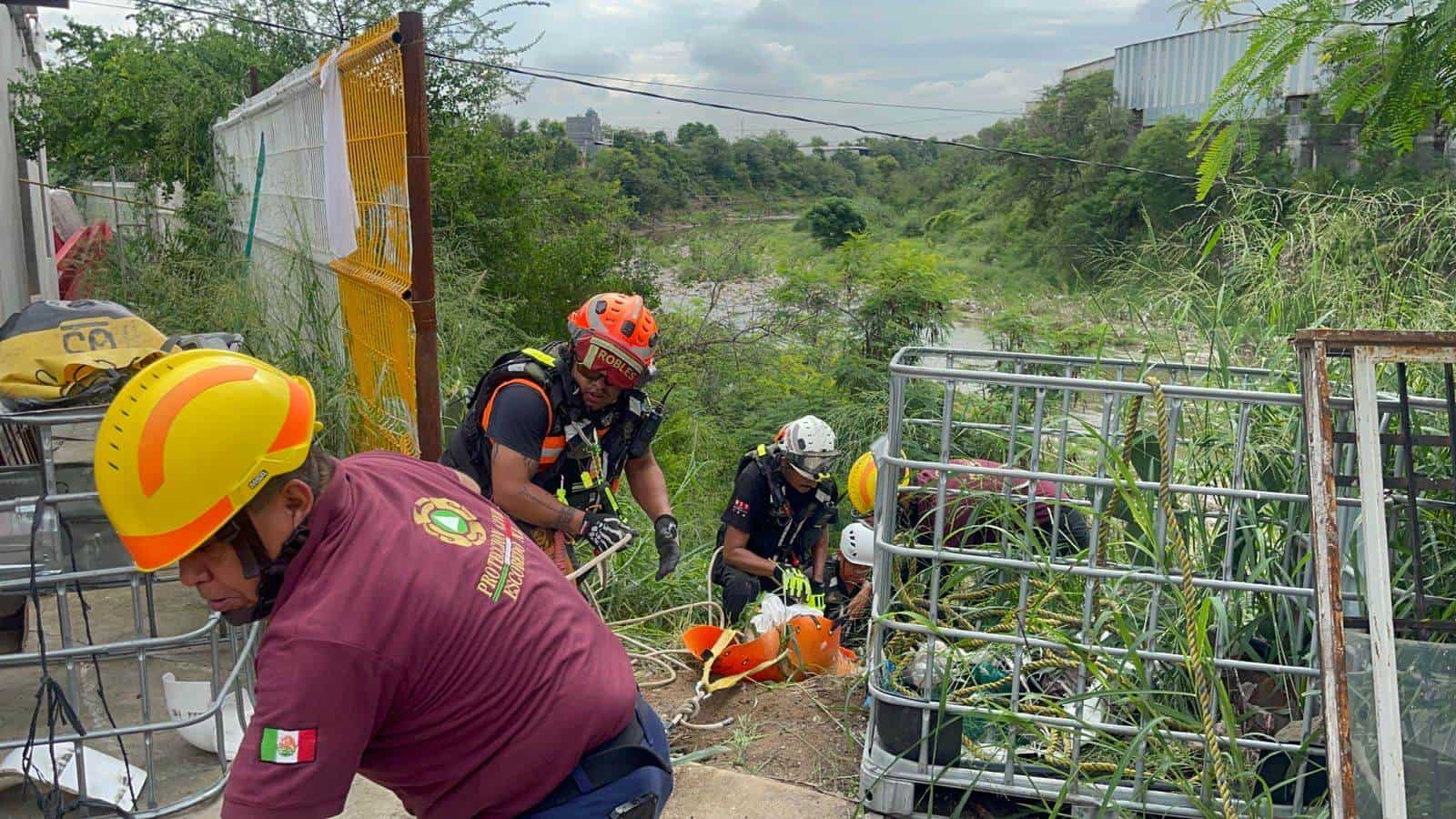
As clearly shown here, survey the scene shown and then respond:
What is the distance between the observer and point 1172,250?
578 centimetres

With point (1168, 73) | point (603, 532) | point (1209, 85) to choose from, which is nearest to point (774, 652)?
point (603, 532)

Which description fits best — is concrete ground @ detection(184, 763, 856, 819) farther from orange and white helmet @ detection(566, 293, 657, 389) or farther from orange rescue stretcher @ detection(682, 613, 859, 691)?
orange and white helmet @ detection(566, 293, 657, 389)

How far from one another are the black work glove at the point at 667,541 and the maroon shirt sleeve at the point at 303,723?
2.83 m

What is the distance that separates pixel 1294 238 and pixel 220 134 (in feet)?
31.6

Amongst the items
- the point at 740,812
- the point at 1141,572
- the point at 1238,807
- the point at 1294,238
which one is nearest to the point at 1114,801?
the point at 1238,807

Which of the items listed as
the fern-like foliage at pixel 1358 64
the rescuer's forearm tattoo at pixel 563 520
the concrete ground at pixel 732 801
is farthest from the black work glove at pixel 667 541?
the fern-like foliage at pixel 1358 64

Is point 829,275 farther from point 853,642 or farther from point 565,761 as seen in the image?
point 565,761

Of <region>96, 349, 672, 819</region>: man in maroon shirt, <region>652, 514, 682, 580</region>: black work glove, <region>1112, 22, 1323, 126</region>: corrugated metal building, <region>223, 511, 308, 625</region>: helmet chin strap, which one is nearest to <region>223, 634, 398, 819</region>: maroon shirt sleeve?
<region>96, 349, 672, 819</region>: man in maroon shirt

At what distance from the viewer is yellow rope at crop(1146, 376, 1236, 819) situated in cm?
220

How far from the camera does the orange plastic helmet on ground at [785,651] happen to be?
3.62 metres

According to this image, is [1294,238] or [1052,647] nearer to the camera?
[1052,647]

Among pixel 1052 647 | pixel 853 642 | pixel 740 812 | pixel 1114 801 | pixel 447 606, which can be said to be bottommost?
pixel 853 642

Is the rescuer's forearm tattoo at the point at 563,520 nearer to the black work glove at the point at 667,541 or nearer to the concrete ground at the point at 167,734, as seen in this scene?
the black work glove at the point at 667,541

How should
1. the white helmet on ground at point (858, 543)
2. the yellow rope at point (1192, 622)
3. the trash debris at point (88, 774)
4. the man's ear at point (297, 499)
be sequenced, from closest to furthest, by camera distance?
the man's ear at point (297, 499)
the yellow rope at point (1192, 622)
the trash debris at point (88, 774)
the white helmet on ground at point (858, 543)
